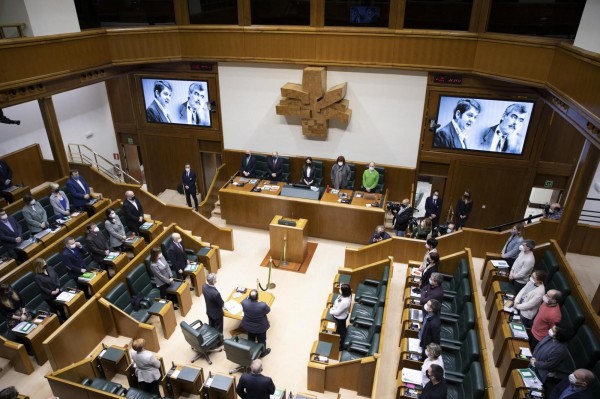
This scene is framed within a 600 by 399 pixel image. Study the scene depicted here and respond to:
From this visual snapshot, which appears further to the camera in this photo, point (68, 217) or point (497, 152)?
point (497, 152)

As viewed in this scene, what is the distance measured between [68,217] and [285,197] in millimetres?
4530

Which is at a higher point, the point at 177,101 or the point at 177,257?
the point at 177,101

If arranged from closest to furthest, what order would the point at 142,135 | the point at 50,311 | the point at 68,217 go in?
the point at 50,311 → the point at 68,217 → the point at 142,135

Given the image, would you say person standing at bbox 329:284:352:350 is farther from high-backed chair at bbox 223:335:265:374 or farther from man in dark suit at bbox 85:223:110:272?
man in dark suit at bbox 85:223:110:272

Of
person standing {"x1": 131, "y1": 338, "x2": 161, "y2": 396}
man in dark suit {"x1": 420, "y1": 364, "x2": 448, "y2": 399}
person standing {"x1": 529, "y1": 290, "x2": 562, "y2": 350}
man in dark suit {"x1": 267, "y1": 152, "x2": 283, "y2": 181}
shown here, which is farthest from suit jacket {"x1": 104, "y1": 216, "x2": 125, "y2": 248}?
person standing {"x1": 529, "y1": 290, "x2": 562, "y2": 350}

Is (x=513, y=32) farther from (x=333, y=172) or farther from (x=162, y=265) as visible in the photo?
(x=162, y=265)

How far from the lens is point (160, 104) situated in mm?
11758

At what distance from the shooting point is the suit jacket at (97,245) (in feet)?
25.4

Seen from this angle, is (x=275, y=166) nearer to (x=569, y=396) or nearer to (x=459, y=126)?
(x=459, y=126)

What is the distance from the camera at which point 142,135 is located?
12211 millimetres

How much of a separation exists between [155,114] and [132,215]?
406 centimetres

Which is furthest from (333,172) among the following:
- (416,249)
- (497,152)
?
(497,152)

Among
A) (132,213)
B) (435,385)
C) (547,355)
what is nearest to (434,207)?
(547,355)

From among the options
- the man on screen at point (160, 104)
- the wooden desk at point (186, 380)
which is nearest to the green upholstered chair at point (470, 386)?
the wooden desk at point (186, 380)
